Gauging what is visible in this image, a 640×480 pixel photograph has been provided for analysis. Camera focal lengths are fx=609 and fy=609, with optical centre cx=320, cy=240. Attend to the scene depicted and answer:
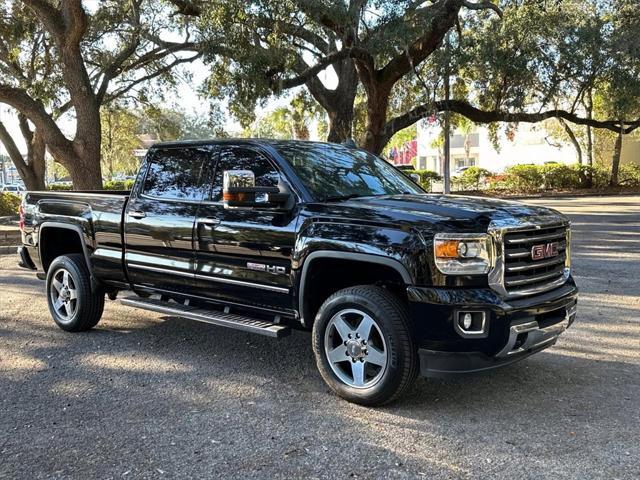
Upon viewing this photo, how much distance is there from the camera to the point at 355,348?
441 cm

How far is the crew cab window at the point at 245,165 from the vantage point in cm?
507

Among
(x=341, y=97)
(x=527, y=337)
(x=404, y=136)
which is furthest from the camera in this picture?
(x=404, y=136)

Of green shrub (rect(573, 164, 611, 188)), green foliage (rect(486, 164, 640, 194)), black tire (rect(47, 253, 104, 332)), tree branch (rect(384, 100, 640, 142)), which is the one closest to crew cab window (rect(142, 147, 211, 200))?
black tire (rect(47, 253, 104, 332))

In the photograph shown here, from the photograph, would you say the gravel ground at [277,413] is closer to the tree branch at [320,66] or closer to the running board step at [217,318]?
the running board step at [217,318]

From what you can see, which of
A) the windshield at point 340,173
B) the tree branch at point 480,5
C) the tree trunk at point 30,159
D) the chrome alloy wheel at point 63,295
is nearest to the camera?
the windshield at point 340,173

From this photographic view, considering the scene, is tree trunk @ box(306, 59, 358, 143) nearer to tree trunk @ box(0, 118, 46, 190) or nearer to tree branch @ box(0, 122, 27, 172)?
tree trunk @ box(0, 118, 46, 190)

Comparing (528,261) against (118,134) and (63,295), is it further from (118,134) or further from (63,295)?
(118,134)

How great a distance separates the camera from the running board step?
4770 millimetres

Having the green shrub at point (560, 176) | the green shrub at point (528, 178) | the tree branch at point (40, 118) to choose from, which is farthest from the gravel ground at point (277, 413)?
the green shrub at point (560, 176)

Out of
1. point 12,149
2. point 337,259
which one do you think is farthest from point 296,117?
point 337,259

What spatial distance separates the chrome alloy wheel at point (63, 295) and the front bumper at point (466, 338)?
13.1ft

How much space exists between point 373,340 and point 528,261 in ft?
4.01

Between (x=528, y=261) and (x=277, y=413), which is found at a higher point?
(x=528, y=261)

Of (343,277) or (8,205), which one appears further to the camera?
(8,205)
